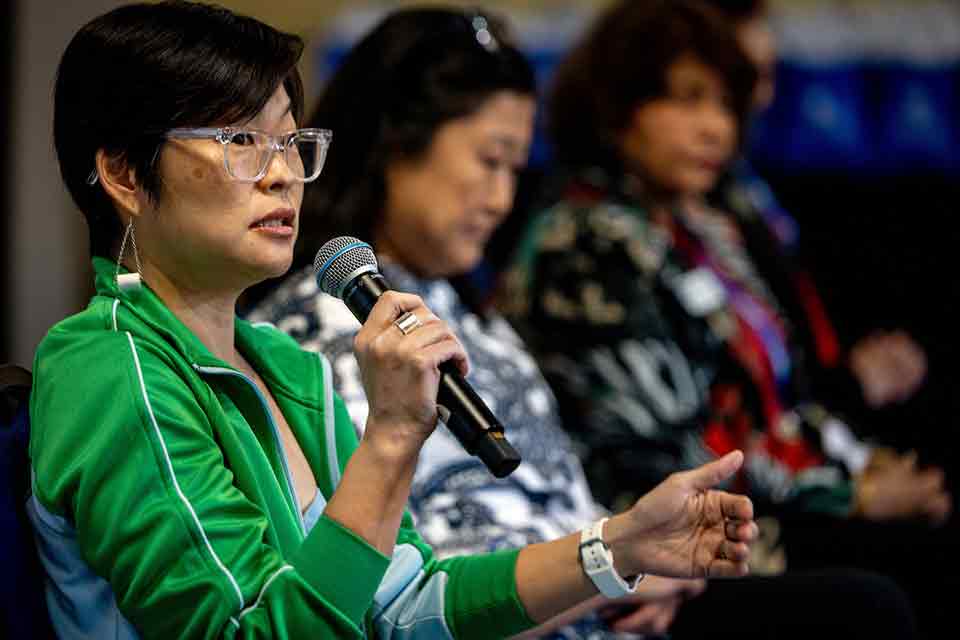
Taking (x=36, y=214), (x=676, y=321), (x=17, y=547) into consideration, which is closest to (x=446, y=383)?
(x=17, y=547)

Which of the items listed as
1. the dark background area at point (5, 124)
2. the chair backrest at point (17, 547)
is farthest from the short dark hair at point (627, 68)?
the dark background area at point (5, 124)

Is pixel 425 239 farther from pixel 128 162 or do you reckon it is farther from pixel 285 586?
pixel 285 586

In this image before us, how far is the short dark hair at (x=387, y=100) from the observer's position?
202 cm

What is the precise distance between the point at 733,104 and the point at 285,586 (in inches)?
72.6

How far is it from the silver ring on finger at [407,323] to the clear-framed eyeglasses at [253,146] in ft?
0.67

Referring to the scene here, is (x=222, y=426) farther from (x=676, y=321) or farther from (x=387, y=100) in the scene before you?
(x=676, y=321)

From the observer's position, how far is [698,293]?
99.9 inches

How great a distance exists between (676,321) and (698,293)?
0.27 ft

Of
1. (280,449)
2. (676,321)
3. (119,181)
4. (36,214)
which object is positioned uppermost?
(119,181)

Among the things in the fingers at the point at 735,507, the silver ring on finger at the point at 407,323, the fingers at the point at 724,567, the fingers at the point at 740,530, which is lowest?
the fingers at the point at 724,567

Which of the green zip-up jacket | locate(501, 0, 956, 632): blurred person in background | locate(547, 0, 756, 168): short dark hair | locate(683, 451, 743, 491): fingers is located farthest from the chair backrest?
locate(547, 0, 756, 168): short dark hair

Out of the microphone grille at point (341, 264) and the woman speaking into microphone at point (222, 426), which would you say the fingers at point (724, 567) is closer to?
the woman speaking into microphone at point (222, 426)

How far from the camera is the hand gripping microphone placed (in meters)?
1.17

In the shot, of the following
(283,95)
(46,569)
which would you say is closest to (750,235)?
(283,95)
